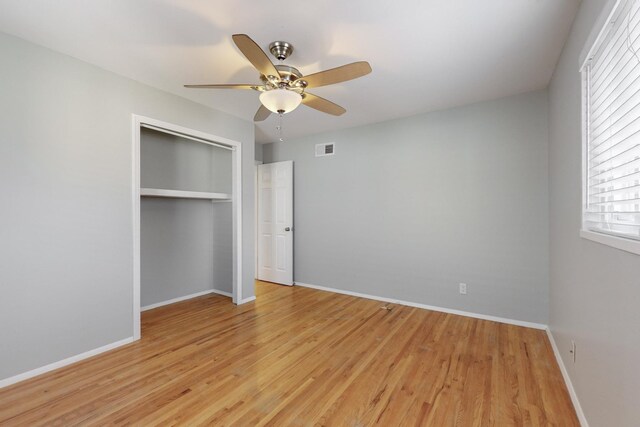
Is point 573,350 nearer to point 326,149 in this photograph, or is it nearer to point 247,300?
point 247,300

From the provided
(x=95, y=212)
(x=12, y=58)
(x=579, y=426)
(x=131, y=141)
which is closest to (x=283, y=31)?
(x=131, y=141)

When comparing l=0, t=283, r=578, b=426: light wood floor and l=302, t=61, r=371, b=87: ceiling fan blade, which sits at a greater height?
l=302, t=61, r=371, b=87: ceiling fan blade

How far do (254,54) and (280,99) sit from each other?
36cm

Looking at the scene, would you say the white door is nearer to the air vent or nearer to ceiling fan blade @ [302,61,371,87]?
the air vent

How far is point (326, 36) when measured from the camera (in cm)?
208

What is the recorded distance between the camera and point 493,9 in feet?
5.98

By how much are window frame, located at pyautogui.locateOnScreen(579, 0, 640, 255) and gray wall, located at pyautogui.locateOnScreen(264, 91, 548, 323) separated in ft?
4.72

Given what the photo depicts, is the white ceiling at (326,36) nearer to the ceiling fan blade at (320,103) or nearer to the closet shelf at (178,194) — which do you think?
the ceiling fan blade at (320,103)

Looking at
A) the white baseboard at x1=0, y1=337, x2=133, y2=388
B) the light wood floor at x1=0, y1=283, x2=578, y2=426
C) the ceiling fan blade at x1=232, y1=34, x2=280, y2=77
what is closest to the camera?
the ceiling fan blade at x1=232, y1=34, x2=280, y2=77

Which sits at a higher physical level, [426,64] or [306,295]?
[426,64]

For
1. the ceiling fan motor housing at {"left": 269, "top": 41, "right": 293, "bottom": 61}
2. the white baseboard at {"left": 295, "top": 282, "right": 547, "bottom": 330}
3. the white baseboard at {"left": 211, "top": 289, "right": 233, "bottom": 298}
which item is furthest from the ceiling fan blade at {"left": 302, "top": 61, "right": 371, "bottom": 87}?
the white baseboard at {"left": 211, "top": 289, "right": 233, "bottom": 298}

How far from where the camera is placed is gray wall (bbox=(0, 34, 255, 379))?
82.7 inches

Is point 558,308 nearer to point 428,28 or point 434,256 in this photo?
point 434,256

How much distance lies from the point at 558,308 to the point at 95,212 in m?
4.06
